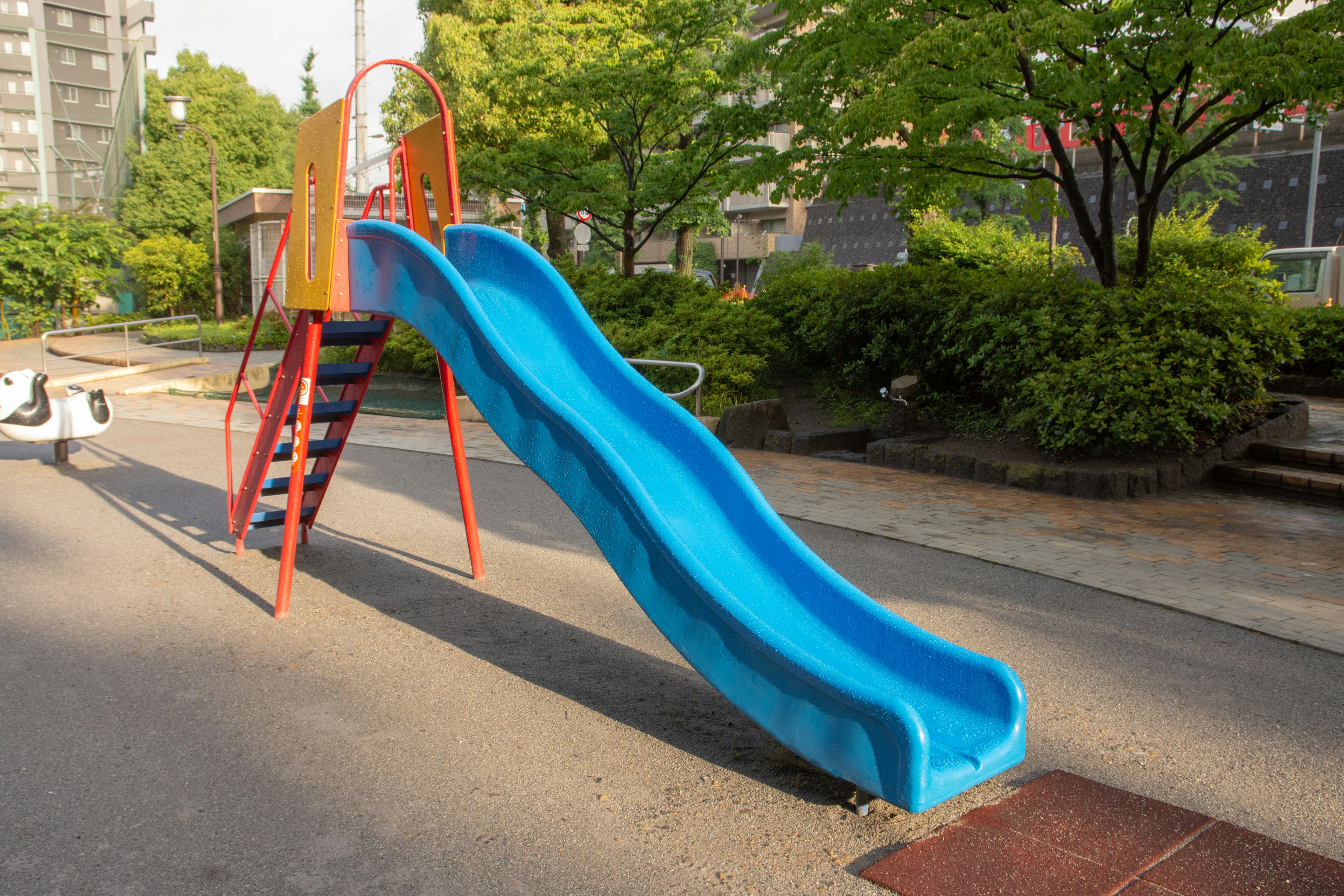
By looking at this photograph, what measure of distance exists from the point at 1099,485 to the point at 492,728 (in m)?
6.51

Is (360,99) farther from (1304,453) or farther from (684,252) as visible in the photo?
(1304,453)

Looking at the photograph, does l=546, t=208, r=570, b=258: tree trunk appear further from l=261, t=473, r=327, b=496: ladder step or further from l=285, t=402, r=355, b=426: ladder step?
l=285, t=402, r=355, b=426: ladder step

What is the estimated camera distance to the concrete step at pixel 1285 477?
27.6 ft

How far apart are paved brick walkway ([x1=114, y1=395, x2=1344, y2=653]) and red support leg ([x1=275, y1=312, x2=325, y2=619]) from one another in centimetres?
395

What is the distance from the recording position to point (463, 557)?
683 centimetres

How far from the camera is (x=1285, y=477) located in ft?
28.3

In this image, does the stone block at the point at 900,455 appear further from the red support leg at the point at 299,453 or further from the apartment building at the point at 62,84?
the apartment building at the point at 62,84

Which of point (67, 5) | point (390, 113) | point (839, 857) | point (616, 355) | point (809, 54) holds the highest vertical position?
point (67, 5)

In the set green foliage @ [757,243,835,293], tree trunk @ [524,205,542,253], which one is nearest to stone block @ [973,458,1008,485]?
green foliage @ [757,243,835,293]

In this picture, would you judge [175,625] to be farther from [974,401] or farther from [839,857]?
[974,401]

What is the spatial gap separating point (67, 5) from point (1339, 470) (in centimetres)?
10054

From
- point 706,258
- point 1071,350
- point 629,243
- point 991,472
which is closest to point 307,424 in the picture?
point 991,472

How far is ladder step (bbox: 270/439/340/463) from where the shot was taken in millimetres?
6008

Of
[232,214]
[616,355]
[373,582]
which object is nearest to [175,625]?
[373,582]
